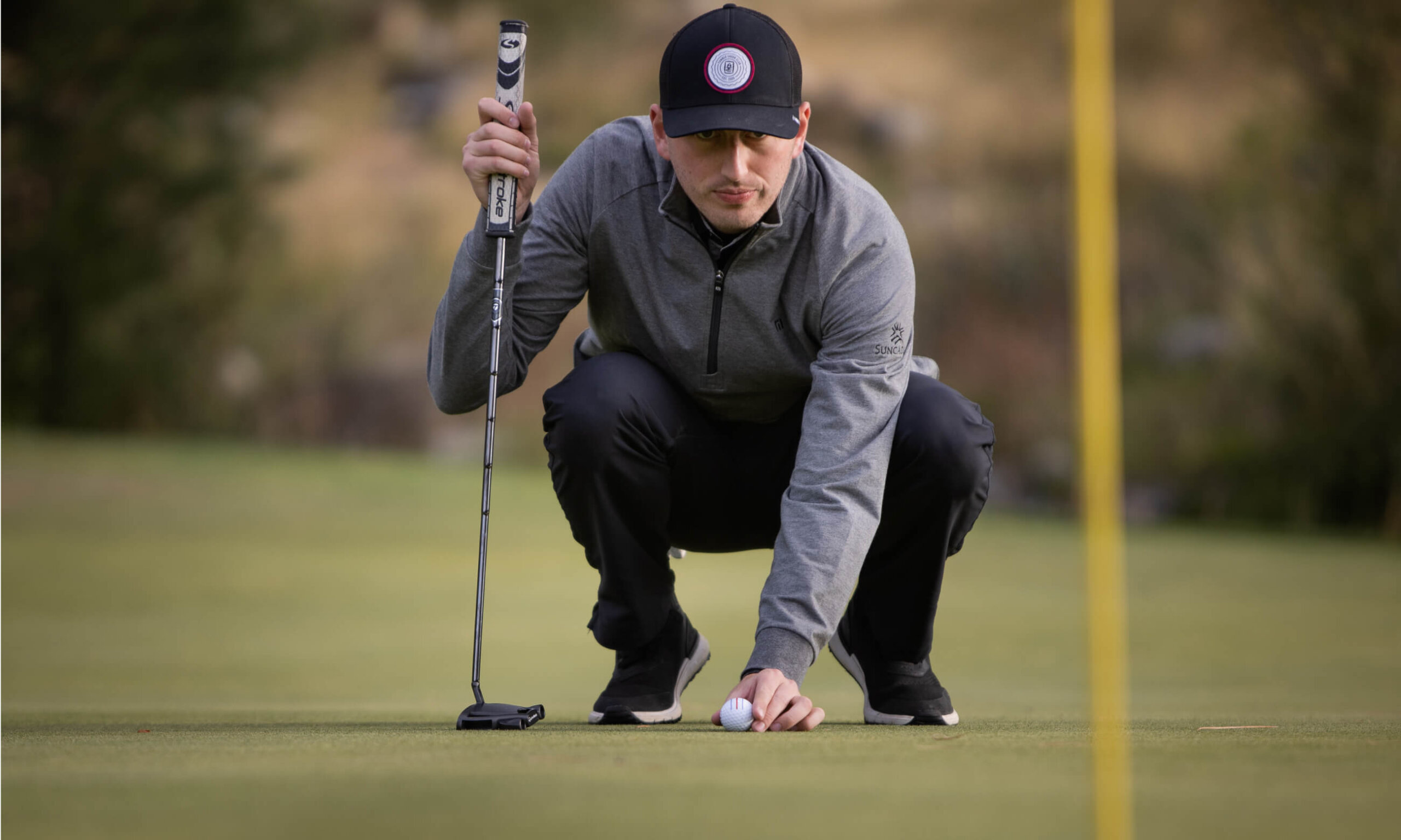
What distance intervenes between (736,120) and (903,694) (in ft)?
2.41

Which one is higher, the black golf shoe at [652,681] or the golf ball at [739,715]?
the golf ball at [739,715]

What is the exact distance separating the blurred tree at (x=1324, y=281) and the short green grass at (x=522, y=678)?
0.66m

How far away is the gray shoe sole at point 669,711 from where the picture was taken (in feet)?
5.50

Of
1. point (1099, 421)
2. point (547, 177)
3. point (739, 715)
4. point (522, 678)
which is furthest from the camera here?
point (547, 177)

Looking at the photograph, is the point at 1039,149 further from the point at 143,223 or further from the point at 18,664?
the point at 18,664

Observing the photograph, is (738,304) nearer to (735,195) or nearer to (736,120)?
(735,195)

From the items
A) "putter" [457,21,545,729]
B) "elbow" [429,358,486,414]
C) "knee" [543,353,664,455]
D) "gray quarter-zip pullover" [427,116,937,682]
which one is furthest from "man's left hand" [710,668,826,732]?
"elbow" [429,358,486,414]

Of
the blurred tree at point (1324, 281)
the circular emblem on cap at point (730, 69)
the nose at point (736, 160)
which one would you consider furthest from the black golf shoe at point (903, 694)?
the blurred tree at point (1324, 281)

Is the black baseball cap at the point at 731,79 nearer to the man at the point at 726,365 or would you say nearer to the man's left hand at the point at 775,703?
the man at the point at 726,365

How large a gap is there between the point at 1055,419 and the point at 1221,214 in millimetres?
1244

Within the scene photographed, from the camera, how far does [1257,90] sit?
6664mm

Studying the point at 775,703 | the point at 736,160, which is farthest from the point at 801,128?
the point at 775,703

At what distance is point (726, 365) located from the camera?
175 centimetres

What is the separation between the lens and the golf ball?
55.1 inches
